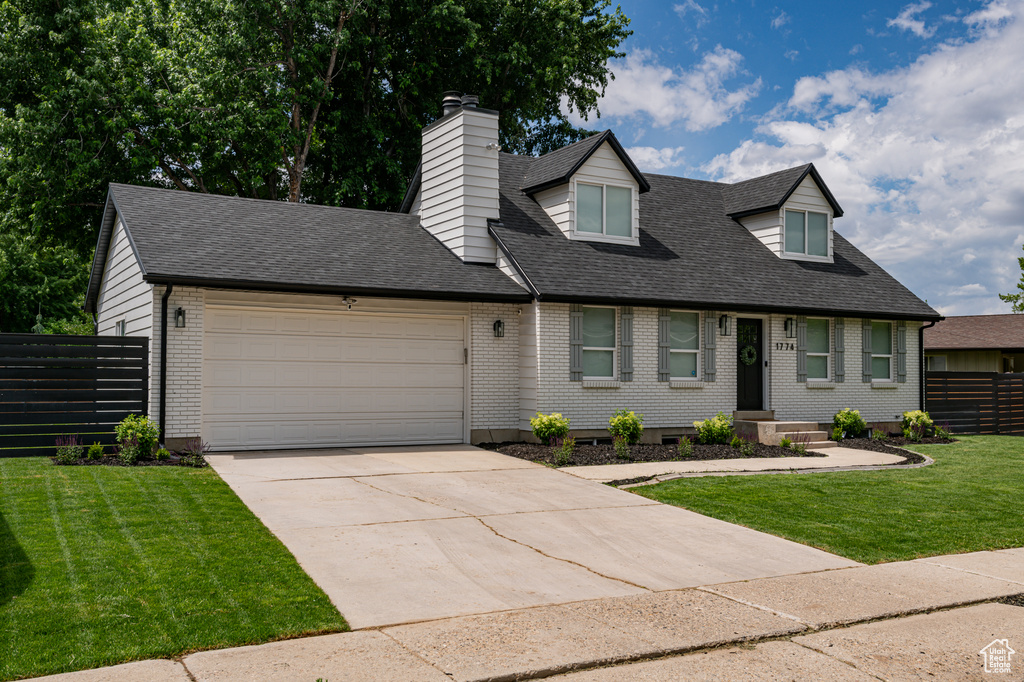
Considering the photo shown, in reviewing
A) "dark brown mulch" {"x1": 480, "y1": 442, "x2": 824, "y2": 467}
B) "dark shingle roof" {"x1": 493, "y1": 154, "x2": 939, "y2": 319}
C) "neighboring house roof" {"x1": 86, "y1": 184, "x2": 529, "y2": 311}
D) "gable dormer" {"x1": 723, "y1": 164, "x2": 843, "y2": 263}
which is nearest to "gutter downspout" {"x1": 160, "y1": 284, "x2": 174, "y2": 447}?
"neighboring house roof" {"x1": 86, "y1": 184, "x2": 529, "y2": 311}

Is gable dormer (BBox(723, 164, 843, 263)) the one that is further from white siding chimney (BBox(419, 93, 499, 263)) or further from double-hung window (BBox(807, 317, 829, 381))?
white siding chimney (BBox(419, 93, 499, 263))

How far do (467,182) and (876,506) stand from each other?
9.72 meters

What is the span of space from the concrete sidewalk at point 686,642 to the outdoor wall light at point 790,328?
1132 cm

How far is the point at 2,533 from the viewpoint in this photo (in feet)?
23.4

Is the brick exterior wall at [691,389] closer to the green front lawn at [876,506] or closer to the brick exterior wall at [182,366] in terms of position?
the green front lawn at [876,506]

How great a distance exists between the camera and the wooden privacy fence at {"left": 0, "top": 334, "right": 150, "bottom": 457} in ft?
39.8

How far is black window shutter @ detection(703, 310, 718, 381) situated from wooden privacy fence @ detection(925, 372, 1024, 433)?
6.88 meters

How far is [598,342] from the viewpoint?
1547 cm

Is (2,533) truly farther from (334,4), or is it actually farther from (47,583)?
(334,4)

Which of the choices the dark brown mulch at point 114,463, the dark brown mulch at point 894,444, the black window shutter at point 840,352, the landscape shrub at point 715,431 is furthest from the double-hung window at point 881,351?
the dark brown mulch at point 114,463

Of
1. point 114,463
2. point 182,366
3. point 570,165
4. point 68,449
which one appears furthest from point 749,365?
point 68,449

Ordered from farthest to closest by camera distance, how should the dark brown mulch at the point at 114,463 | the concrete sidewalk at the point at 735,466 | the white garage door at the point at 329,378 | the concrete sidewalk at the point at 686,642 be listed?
the white garage door at the point at 329,378 < the concrete sidewalk at the point at 735,466 < the dark brown mulch at the point at 114,463 < the concrete sidewalk at the point at 686,642

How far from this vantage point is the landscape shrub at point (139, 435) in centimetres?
1175

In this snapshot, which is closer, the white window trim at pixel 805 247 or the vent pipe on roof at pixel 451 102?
the vent pipe on roof at pixel 451 102
